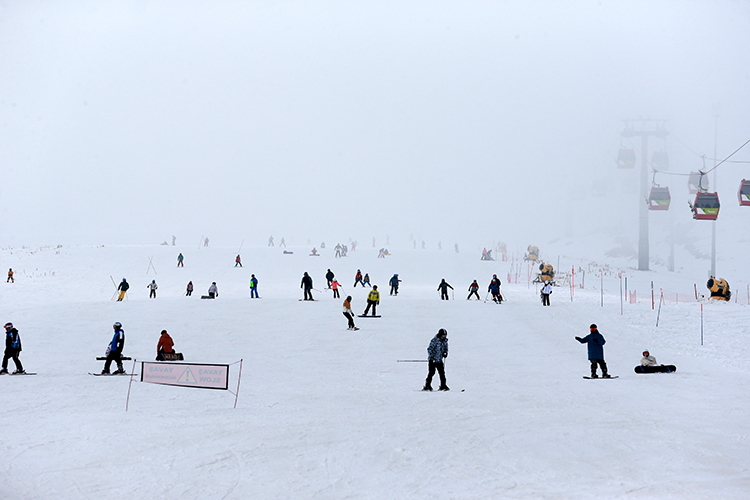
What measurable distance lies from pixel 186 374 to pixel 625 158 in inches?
2178

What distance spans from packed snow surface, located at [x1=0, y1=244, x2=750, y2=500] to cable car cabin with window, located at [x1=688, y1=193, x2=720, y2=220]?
6536 millimetres

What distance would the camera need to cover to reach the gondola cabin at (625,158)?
57969 mm

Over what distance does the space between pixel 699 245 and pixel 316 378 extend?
77.5 metres

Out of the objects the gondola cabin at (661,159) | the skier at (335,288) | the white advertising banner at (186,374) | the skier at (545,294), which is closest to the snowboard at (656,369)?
the white advertising banner at (186,374)

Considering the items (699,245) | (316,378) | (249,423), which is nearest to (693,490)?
(249,423)

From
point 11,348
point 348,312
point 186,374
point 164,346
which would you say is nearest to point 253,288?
point 348,312

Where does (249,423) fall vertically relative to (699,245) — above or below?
below

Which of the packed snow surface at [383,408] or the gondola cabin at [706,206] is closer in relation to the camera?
the packed snow surface at [383,408]

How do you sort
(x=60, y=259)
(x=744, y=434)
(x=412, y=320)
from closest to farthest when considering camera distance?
(x=744, y=434), (x=412, y=320), (x=60, y=259)

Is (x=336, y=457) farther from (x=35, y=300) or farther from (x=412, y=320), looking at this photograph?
(x=35, y=300)

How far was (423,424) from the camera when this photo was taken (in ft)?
34.6

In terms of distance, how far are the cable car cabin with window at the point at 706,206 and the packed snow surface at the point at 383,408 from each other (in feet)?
21.4

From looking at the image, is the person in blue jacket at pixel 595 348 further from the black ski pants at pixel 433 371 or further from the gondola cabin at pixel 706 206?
the gondola cabin at pixel 706 206

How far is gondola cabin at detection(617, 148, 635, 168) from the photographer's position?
190 ft
